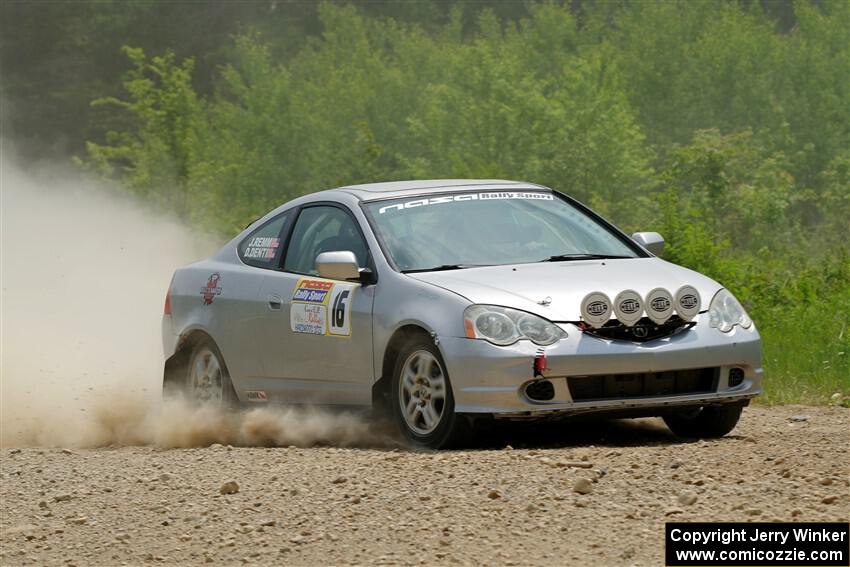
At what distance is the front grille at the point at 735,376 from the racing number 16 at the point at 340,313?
7.14 ft

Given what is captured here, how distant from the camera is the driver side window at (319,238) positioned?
9.02m

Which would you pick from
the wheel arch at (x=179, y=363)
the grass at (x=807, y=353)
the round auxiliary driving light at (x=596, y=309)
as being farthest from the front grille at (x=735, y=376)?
the wheel arch at (x=179, y=363)

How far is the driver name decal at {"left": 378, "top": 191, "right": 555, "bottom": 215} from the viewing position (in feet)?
29.7

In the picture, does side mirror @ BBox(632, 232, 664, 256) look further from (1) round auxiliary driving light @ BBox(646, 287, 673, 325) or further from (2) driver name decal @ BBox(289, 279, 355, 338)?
(2) driver name decal @ BBox(289, 279, 355, 338)

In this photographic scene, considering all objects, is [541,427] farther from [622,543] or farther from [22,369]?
[22,369]

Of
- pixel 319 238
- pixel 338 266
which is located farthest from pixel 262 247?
pixel 338 266

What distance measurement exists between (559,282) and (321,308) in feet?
5.25

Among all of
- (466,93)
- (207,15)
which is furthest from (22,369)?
(207,15)

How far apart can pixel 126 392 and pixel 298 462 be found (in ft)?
14.1

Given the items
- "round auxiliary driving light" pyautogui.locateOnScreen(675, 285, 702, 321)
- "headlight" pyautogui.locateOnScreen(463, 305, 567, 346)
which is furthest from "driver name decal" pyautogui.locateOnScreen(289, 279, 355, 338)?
"round auxiliary driving light" pyautogui.locateOnScreen(675, 285, 702, 321)

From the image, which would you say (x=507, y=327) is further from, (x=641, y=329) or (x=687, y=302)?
(x=687, y=302)

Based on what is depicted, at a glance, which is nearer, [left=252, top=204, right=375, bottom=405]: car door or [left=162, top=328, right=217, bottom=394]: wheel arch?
[left=252, top=204, right=375, bottom=405]: car door

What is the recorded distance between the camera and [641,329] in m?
7.82

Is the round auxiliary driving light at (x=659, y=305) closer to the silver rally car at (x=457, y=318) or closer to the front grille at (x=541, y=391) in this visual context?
the silver rally car at (x=457, y=318)
